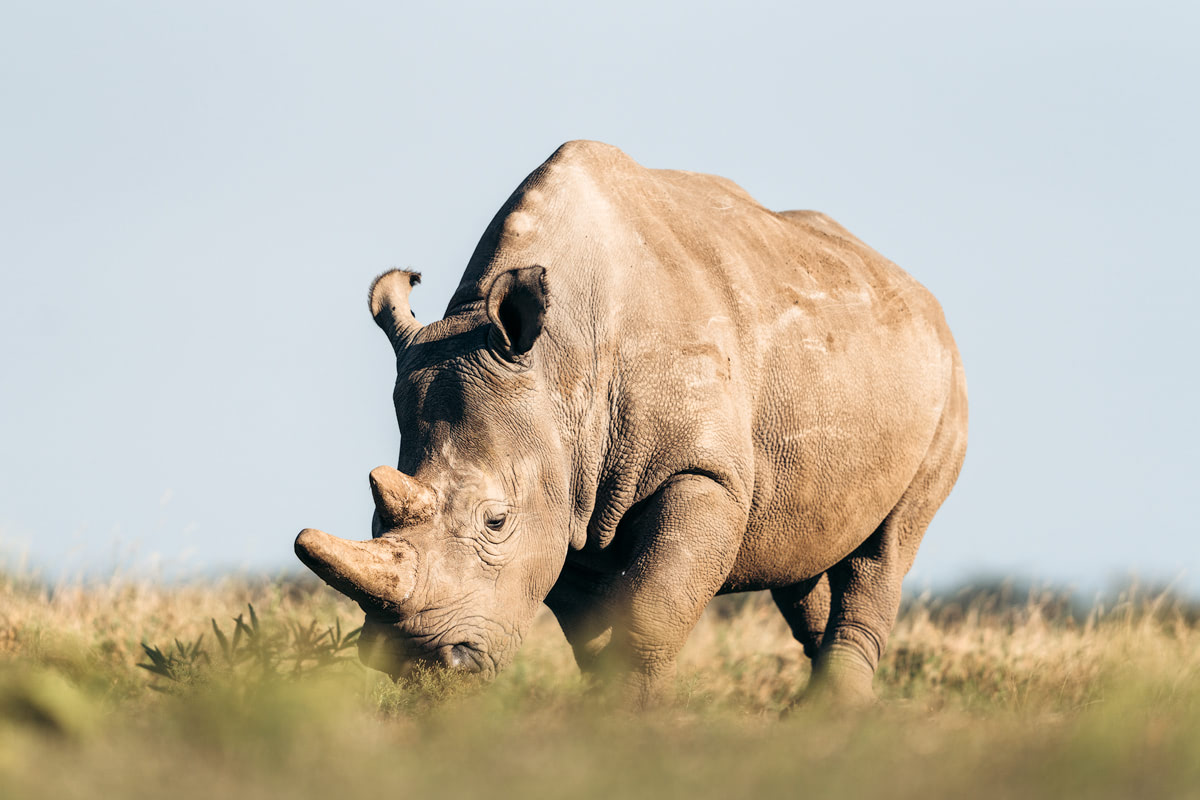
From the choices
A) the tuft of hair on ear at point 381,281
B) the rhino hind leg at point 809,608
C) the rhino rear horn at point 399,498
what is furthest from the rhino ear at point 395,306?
the rhino hind leg at point 809,608

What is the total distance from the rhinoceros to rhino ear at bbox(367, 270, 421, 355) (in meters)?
0.01

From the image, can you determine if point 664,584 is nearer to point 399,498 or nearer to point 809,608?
point 399,498

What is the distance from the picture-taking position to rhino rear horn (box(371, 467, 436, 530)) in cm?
521

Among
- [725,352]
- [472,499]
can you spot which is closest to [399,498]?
[472,499]

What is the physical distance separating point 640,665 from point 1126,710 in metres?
2.71

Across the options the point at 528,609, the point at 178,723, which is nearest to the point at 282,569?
the point at 528,609

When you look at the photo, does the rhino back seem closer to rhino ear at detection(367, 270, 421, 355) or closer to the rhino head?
the rhino head

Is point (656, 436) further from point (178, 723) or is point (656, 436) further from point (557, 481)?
point (178, 723)

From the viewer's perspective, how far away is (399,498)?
5281 millimetres

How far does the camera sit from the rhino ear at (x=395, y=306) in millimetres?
6270

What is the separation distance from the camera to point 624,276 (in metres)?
5.98

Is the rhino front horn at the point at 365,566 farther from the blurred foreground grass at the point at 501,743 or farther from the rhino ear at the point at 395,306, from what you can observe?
the rhino ear at the point at 395,306

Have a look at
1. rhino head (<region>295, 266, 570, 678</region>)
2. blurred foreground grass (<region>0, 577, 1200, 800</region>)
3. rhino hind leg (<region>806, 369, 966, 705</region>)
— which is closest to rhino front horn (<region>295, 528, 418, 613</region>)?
A: rhino head (<region>295, 266, 570, 678</region>)

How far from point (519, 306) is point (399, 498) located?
91cm
